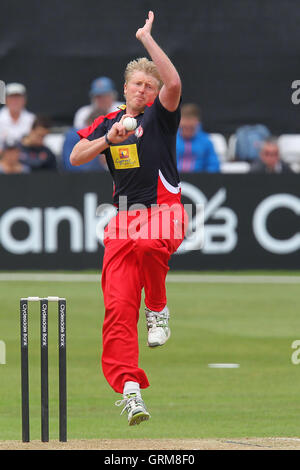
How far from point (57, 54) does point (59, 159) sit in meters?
1.66

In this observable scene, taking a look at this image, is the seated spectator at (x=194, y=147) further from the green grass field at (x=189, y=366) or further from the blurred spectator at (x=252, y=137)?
the green grass field at (x=189, y=366)

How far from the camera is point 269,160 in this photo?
18.1 m

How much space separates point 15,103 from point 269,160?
4.03 metres

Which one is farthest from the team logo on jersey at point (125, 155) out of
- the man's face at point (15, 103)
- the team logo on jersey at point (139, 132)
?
the man's face at point (15, 103)

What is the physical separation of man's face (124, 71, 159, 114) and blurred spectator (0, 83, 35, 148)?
10389mm

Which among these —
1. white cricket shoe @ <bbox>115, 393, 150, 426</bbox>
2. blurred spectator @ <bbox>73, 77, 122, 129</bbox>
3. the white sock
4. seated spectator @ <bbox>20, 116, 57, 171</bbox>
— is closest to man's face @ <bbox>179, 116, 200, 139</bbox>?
blurred spectator @ <bbox>73, 77, 122, 129</bbox>

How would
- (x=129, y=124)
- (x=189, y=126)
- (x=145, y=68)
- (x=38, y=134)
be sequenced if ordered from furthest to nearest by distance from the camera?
1. (x=38, y=134)
2. (x=189, y=126)
3. (x=145, y=68)
4. (x=129, y=124)

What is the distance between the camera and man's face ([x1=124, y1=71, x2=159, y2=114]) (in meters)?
7.84

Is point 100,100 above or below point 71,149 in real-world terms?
above

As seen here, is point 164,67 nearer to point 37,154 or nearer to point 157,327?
point 157,327

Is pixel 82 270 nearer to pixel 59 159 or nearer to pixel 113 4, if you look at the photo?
pixel 59 159

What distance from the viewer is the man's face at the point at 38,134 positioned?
17.6 m

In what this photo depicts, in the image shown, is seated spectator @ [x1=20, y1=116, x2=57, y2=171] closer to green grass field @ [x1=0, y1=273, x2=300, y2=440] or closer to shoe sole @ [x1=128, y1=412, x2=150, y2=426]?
green grass field @ [x1=0, y1=273, x2=300, y2=440]

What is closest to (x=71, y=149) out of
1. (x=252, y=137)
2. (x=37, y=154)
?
(x=37, y=154)
